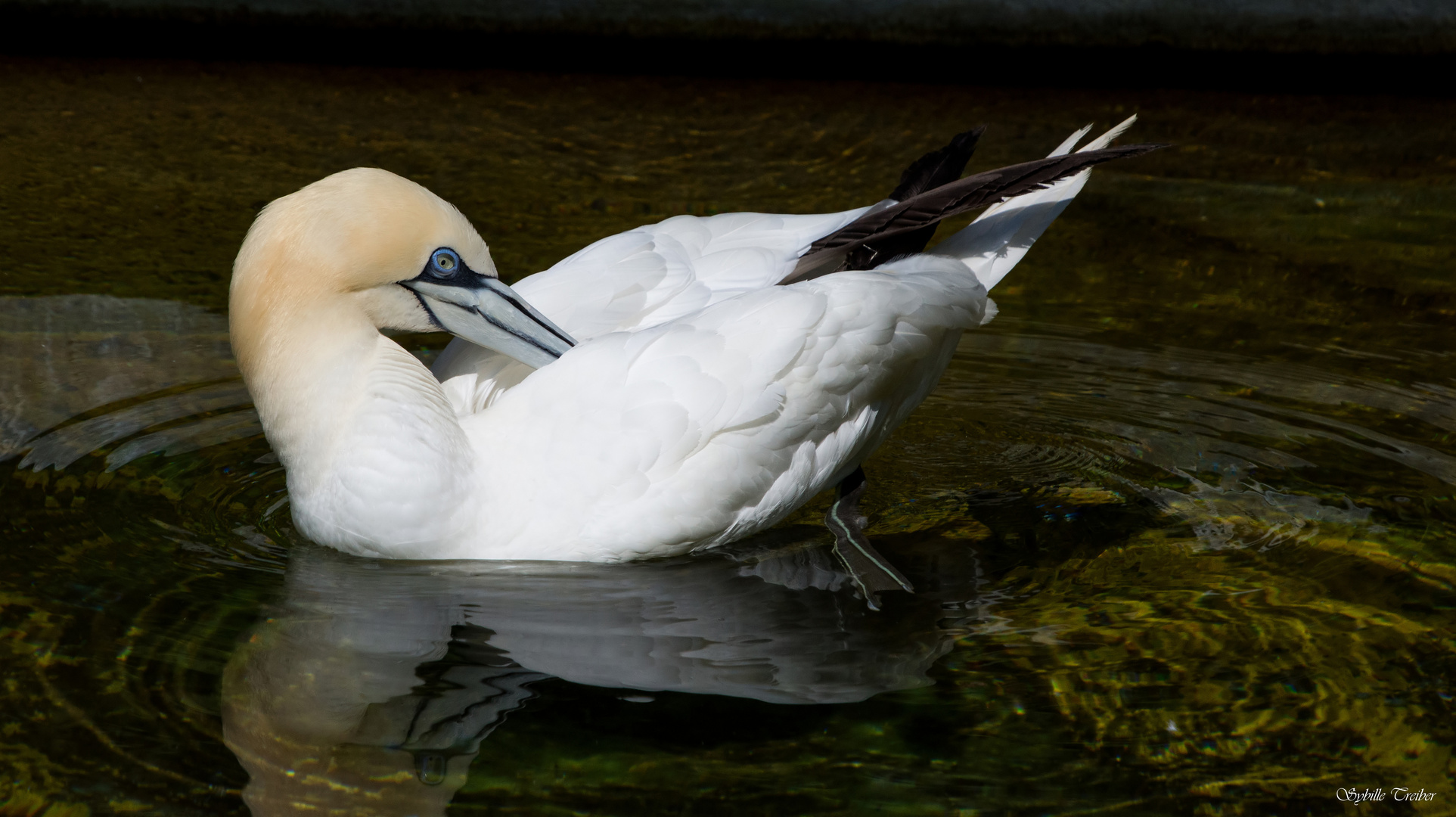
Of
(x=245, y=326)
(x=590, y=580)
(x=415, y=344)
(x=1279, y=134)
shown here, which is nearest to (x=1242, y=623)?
(x=590, y=580)

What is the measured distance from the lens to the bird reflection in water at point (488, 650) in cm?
292

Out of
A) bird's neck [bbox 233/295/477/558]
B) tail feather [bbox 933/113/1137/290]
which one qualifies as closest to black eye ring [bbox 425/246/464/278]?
bird's neck [bbox 233/295/477/558]

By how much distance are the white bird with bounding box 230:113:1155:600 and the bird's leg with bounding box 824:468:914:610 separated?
12mm

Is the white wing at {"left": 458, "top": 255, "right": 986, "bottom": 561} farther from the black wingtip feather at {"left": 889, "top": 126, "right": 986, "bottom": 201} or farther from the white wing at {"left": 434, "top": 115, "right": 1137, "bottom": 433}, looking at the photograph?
the black wingtip feather at {"left": 889, "top": 126, "right": 986, "bottom": 201}

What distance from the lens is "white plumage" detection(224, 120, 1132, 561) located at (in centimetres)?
358

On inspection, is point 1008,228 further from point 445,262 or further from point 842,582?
point 445,262

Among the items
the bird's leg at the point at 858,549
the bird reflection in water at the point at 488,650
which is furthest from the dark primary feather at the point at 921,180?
the bird reflection in water at the point at 488,650

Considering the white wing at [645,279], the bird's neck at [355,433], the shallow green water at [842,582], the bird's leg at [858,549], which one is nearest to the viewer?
the shallow green water at [842,582]

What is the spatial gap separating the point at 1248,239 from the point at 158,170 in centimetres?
490

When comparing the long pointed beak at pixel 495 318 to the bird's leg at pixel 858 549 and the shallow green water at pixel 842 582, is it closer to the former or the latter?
the shallow green water at pixel 842 582

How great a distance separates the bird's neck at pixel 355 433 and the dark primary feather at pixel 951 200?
1.09 m

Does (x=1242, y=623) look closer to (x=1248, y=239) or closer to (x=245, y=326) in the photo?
(x=245, y=326)

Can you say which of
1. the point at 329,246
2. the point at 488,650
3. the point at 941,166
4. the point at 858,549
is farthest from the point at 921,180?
the point at 488,650

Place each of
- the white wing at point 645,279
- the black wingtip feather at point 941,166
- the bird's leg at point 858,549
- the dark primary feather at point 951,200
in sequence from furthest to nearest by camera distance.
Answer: the black wingtip feather at point 941,166, the white wing at point 645,279, the dark primary feather at point 951,200, the bird's leg at point 858,549
